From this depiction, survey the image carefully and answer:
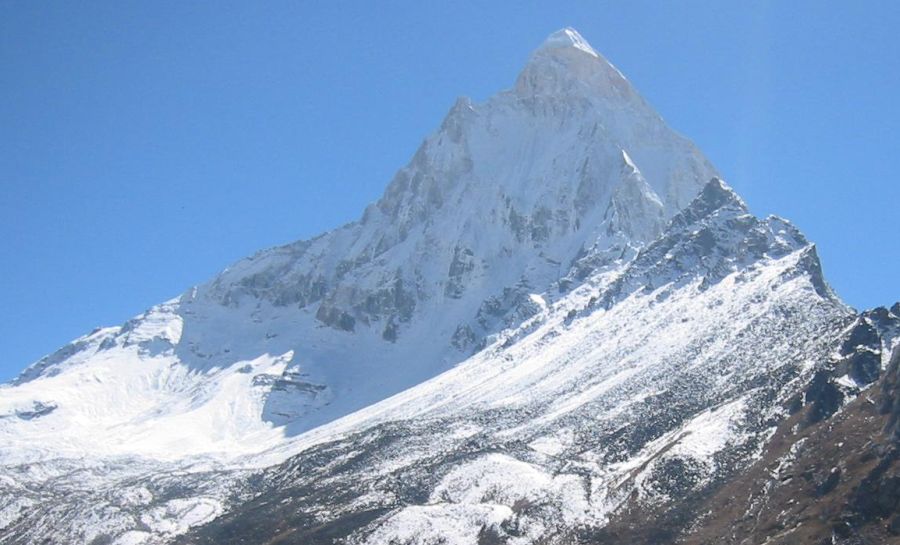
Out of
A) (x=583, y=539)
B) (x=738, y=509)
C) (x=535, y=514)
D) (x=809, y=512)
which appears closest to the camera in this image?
(x=809, y=512)

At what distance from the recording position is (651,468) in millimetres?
198875

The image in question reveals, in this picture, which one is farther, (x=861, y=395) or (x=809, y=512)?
(x=861, y=395)

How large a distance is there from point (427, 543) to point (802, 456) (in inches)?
2395

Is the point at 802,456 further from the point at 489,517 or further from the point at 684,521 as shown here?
the point at 489,517

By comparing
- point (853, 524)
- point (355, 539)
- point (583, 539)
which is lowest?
point (853, 524)

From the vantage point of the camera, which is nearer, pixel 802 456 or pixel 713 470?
pixel 802 456

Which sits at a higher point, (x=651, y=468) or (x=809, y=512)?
(x=651, y=468)

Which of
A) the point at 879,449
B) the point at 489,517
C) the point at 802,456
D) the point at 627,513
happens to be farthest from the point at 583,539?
the point at 879,449

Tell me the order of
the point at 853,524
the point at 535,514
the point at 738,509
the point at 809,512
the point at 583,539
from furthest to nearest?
the point at 535,514 < the point at 583,539 < the point at 738,509 < the point at 809,512 < the point at 853,524

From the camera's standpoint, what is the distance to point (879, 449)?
164250 millimetres

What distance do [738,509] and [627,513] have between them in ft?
67.5

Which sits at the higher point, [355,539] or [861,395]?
[355,539]

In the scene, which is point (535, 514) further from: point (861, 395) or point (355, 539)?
point (861, 395)

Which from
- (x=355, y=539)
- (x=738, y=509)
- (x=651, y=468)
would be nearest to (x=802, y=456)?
(x=738, y=509)
